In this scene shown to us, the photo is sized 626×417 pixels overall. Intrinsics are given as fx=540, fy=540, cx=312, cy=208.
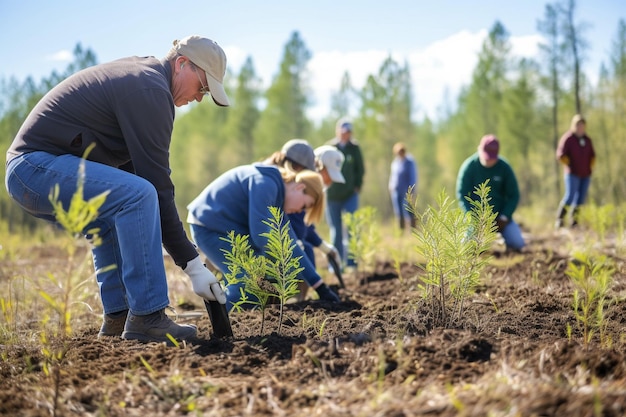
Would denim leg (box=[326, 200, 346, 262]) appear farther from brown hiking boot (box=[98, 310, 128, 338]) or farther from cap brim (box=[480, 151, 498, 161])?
brown hiking boot (box=[98, 310, 128, 338])

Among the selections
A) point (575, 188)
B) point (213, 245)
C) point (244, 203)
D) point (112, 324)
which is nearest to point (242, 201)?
point (244, 203)

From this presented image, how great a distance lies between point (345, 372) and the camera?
2137 millimetres

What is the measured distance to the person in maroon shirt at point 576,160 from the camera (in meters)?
9.74

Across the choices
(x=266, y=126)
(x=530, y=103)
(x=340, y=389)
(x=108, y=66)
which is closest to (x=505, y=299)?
(x=340, y=389)

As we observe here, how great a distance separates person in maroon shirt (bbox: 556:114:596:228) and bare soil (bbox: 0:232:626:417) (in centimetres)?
736

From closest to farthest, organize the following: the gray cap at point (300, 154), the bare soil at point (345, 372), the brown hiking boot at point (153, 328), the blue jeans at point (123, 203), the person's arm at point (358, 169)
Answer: the bare soil at point (345, 372), the blue jeans at point (123, 203), the brown hiking boot at point (153, 328), the gray cap at point (300, 154), the person's arm at point (358, 169)

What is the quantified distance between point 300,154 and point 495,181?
11.0ft

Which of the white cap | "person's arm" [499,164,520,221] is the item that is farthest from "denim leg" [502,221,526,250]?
the white cap

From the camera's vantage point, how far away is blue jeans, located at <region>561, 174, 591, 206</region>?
9.91 m

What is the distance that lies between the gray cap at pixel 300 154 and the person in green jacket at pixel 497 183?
2823 millimetres

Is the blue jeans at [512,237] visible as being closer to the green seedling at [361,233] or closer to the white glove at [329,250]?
the green seedling at [361,233]

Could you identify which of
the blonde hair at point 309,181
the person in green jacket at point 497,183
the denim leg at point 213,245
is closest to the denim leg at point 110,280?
the denim leg at point 213,245

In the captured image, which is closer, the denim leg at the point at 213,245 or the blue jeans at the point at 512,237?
the denim leg at the point at 213,245

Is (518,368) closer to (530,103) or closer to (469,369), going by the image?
(469,369)
